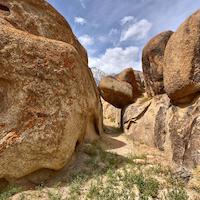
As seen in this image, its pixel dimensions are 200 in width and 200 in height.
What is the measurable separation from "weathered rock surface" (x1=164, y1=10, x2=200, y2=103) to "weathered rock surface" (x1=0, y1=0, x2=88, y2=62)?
188 inches

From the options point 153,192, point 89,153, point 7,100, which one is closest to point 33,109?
point 7,100

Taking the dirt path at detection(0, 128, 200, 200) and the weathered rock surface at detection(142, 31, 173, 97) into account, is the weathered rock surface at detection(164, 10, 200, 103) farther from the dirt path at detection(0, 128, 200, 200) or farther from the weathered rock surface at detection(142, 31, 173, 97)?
the dirt path at detection(0, 128, 200, 200)

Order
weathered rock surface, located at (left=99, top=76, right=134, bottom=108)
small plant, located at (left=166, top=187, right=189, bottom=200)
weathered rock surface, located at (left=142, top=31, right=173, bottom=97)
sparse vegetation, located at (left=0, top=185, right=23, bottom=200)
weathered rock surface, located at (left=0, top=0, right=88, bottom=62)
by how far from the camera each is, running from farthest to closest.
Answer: weathered rock surface, located at (left=99, top=76, right=134, bottom=108), weathered rock surface, located at (left=142, top=31, right=173, bottom=97), weathered rock surface, located at (left=0, top=0, right=88, bottom=62), sparse vegetation, located at (left=0, top=185, right=23, bottom=200), small plant, located at (left=166, top=187, right=189, bottom=200)

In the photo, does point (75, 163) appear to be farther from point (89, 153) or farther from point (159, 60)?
point (159, 60)

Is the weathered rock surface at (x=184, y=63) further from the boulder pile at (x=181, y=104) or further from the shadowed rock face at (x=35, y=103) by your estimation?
the shadowed rock face at (x=35, y=103)

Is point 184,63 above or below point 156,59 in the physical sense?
below

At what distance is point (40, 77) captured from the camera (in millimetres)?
7711

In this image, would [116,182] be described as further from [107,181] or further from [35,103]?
[35,103]

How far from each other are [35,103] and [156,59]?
6984 mm

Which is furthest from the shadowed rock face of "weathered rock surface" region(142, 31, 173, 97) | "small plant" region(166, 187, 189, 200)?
"weathered rock surface" region(142, 31, 173, 97)

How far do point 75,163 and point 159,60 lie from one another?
6.61 metres

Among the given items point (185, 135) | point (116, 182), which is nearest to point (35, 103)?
point (116, 182)

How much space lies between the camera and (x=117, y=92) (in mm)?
15617

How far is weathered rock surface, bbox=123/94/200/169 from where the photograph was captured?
8117mm
